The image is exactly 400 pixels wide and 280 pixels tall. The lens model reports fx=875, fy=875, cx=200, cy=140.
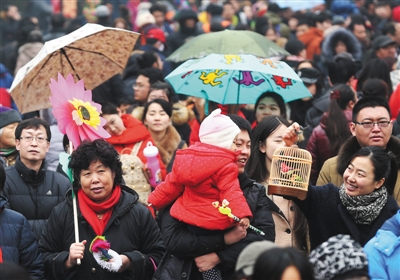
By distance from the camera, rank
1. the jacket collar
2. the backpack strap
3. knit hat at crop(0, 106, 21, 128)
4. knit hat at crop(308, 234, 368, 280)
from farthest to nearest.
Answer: the backpack strap → knit hat at crop(0, 106, 21, 128) → the jacket collar → knit hat at crop(308, 234, 368, 280)

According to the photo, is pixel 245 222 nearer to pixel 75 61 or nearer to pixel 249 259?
pixel 249 259

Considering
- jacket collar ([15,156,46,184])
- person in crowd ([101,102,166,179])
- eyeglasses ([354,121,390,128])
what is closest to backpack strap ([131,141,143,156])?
person in crowd ([101,102,166,179])

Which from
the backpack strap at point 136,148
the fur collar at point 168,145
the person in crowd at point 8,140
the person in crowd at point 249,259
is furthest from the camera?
the fur collar at point 168,145

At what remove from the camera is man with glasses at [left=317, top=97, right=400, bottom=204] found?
22.5ft

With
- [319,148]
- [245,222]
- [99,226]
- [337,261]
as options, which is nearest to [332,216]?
[245,222]

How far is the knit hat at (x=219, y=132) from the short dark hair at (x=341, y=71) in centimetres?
478

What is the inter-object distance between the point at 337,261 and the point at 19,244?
2.46 metres

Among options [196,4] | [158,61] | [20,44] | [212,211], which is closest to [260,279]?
[212,211]

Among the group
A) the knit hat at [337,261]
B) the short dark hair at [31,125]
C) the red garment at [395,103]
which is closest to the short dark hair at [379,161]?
the knit hat at [337,261]

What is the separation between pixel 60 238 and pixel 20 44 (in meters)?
8.16

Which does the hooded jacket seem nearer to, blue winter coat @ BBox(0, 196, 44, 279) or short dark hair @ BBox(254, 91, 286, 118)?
short dark hair @ BBox(254, 91, 286, 118)

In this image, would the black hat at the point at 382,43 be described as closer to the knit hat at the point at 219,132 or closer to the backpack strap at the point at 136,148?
the backpack strap at the point at 136,148

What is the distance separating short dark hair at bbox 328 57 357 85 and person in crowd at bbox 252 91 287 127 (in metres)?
1.98

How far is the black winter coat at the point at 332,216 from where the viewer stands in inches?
231
